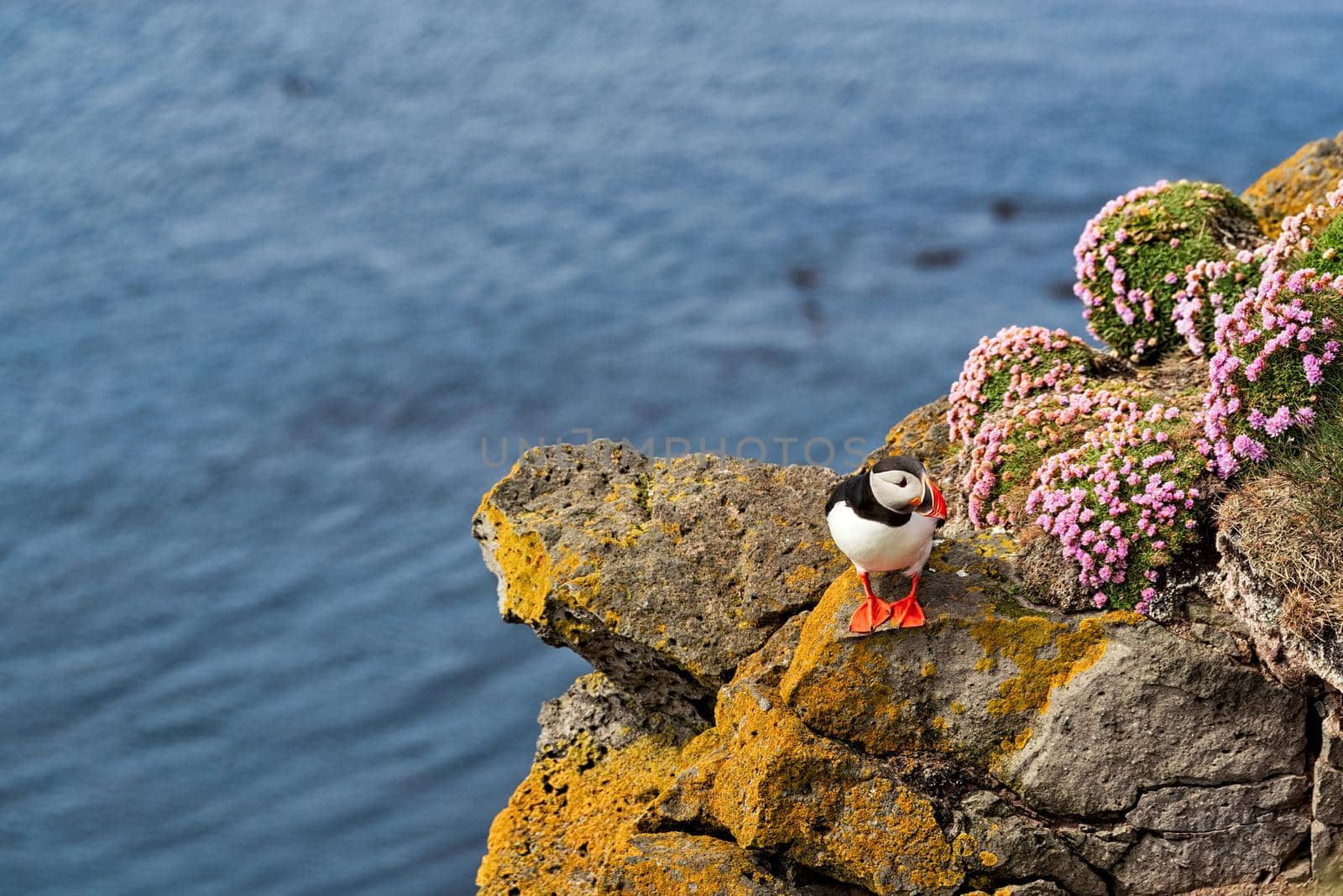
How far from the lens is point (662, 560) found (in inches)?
241

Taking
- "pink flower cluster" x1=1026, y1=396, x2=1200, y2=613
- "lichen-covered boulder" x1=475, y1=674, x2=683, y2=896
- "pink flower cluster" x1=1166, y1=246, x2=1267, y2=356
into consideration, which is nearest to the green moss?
"pink flower cluster" x1=1166, y1=246, x2=1267, y2=356

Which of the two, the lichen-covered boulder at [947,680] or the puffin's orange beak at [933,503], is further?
the lichen-covered boulder at [947,680]

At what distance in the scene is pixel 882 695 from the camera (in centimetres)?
502

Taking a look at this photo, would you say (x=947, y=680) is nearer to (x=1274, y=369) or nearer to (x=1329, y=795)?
(x=1329, y=795)

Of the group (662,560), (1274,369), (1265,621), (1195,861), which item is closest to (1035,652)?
(1265,621)

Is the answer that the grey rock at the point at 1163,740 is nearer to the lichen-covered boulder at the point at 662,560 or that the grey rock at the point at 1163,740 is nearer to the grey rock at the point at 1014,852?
the grey rock at the point at 1014,852

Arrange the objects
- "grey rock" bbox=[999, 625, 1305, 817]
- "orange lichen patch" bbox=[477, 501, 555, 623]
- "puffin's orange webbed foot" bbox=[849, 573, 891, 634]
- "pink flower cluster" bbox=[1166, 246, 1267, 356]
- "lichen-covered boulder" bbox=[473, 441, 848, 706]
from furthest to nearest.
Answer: "pink flower cluster" bbox=[1166, 246, 1267, 356]
"orange lichen patch" bbox=[477, 501, 555, 623]
"lichen-covered boulder" bbox=[473, 441, 848, 706]
"puffin's orange webbed foot" bbox=[849, 573, 891, 634]
"grey rock" bbox=[999, 625, 1305, 817]

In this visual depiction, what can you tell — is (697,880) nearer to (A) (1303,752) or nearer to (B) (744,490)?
(B) (744,490)

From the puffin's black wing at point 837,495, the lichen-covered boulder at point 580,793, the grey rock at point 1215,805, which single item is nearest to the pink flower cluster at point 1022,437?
the puffin's black wing at point 837,495

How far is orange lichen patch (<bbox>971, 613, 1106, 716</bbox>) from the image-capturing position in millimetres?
4980

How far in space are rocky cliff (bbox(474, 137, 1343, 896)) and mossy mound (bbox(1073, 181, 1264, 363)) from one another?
107cm

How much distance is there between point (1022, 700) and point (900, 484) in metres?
1.09

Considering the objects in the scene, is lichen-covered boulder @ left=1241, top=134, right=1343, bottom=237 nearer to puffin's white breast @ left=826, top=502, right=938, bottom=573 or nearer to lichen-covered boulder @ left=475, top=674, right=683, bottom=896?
puffin's white breast @ left=826, top=502, right=938, bottom=573

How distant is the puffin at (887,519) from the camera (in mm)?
4723
